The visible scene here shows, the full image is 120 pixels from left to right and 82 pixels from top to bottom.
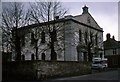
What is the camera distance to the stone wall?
24.6m

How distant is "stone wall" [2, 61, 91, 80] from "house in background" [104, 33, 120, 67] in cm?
3183

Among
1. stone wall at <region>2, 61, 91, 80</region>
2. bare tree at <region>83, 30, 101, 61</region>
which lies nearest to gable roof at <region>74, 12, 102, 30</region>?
bare tree at <region>83, 30, 101, 61</region>

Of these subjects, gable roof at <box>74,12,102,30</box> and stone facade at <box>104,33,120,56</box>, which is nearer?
gable roof at <box>74,12,102,30</box>

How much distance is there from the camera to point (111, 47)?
66.6m

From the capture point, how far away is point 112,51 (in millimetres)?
65938

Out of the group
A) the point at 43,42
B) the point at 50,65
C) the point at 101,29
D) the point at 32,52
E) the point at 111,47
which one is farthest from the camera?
the point at 111,47

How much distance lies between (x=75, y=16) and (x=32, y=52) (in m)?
11.4

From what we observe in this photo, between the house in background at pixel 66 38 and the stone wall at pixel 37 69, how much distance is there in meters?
6.55

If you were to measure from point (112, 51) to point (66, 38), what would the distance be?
27.7 m

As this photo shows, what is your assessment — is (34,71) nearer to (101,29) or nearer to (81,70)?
(81,70)

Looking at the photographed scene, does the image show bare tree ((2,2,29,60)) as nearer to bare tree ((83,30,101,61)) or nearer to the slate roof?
bare tree ((83,30,101,61))

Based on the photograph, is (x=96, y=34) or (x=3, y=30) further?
(x=96, y=34)

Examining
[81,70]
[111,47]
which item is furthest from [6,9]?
[111,47]

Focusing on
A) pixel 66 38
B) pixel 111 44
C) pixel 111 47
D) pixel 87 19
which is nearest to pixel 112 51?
pixel 111 47
